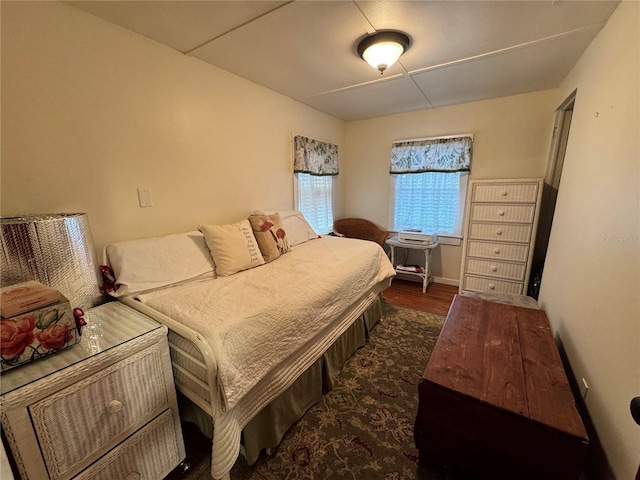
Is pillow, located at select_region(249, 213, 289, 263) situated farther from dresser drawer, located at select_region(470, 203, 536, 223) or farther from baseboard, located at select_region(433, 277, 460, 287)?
baseboard, located at select_region(433, 277, 460, 287)

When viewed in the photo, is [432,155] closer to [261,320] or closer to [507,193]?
[507,193]

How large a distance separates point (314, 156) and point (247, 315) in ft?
8.29

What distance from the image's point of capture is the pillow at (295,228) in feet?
8.95

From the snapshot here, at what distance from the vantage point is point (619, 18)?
1382 millimetres

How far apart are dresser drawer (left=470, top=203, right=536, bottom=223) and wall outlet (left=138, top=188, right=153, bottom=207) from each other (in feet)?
9.88

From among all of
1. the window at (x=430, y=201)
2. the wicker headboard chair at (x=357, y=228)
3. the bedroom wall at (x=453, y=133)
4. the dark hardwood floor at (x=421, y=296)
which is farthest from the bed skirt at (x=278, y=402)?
the bedroom wall at (x=453, y=133)

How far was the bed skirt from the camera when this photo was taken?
121 cm

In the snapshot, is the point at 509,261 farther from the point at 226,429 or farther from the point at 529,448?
the point at 226,429

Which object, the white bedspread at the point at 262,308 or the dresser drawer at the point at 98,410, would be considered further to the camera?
the white bedspread at the point at 262,308

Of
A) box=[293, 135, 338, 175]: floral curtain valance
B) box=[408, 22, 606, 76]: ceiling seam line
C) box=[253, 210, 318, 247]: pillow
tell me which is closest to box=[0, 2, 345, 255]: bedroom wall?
box=[253, 210, 318, 247]: pillow

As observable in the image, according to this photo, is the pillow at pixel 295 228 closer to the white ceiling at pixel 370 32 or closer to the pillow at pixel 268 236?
the pillow at pixel 268 236

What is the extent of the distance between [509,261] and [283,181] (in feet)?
8.40

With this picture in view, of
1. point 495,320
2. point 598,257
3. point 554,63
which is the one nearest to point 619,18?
point 554,63

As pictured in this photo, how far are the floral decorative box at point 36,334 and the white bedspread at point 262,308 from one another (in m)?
0.37
